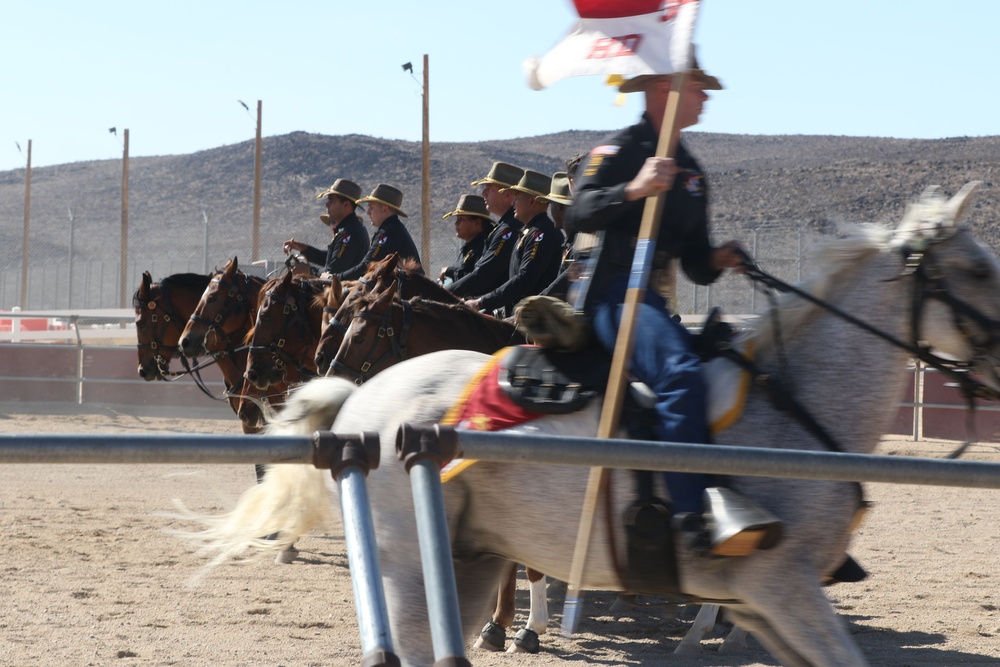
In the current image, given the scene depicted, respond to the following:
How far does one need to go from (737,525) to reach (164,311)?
30.1 feet

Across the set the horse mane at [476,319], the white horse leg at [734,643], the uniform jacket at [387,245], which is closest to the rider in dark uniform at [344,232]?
the uniform jacket at [387,245]

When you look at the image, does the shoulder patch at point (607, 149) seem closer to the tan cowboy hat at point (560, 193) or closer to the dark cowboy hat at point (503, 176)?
the tan cowboy hat at point (560, 193)

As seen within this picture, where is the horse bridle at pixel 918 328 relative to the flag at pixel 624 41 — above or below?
below

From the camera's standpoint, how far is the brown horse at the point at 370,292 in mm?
8133

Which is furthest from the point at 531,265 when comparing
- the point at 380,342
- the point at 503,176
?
the point at 503,176

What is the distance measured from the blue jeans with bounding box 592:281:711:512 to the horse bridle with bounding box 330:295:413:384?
12.3 ft

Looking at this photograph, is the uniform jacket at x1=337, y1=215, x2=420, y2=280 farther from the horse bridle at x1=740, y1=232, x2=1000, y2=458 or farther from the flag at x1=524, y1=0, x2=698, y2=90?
the horse bridle at x1=740, y1=232, x2=1000, y2=458

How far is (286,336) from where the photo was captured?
9.54 metres

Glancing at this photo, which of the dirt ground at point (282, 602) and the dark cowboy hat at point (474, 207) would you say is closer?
the dirt ground at point (282, 602)

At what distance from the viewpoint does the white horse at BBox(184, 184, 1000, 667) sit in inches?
142

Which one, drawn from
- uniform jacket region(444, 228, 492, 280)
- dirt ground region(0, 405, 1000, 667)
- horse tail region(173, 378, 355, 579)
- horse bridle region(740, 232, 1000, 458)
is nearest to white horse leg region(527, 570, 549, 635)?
dirt ground region(0, 405, 1000, 667)

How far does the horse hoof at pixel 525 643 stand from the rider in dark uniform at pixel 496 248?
3492mm

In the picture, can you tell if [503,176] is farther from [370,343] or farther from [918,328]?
[918,328]

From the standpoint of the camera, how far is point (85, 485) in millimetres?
11984
